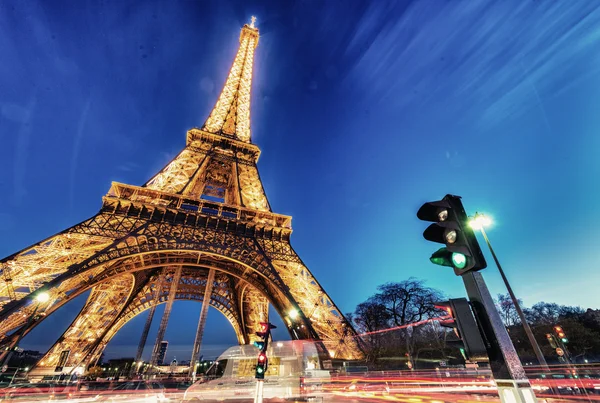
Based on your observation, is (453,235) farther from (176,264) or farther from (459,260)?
(176,264)

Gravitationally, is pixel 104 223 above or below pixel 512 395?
above

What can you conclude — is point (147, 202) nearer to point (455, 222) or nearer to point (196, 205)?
point (196, 205)

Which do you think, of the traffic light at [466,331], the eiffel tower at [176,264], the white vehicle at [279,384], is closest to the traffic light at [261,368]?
the white vehicle at [279,384]

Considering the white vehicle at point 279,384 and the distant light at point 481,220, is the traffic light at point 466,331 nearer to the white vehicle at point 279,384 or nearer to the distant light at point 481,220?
the white vehicle at point 279,384

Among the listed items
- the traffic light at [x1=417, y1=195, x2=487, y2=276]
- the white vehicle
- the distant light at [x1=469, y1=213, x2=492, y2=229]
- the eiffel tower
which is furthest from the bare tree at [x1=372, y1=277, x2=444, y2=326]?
the traffic light at [x1=417, y1=195, x2=487, y2=276]

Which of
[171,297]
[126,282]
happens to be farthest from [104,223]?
[126,282]

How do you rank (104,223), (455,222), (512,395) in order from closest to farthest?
(512,395), (455,222), (104,223)
